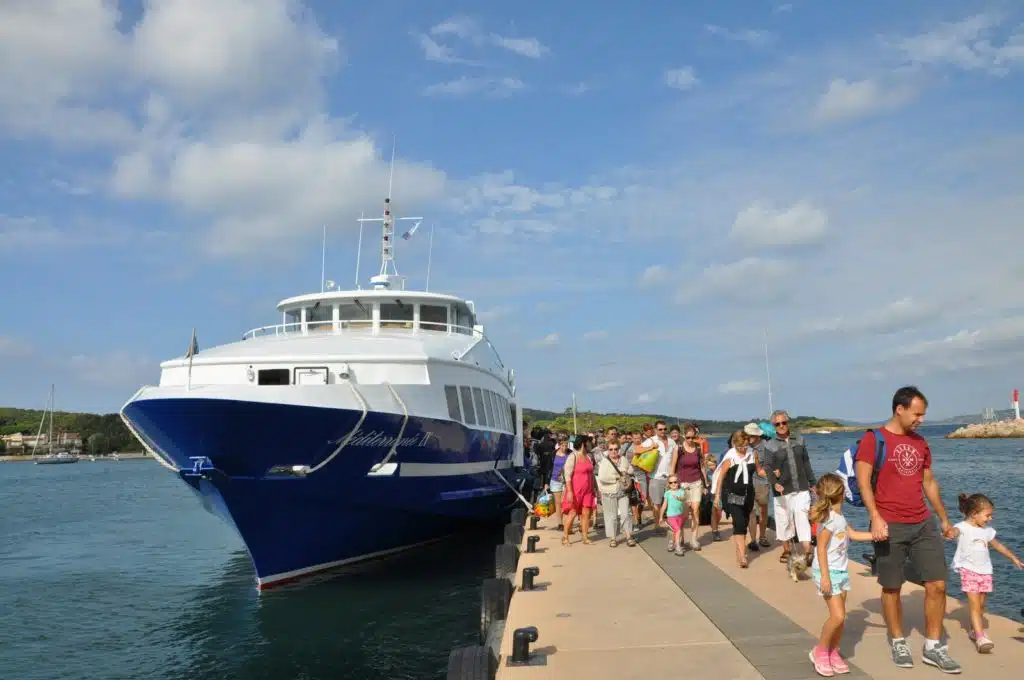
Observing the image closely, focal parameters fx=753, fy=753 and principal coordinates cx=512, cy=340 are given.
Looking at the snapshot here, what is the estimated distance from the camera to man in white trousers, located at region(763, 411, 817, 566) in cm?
865

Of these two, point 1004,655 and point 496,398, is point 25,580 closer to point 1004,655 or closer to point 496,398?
point 496,398

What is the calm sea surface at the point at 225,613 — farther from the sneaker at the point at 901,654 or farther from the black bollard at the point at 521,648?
the sneaker at the point at 901,654

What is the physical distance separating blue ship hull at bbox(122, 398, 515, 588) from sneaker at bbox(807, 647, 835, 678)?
7.50 metres

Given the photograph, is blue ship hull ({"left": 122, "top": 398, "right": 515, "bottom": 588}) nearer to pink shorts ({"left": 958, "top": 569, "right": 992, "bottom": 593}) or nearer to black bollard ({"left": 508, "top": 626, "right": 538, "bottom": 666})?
black bollard ({"left": 508, "top": 626, "right": 538, "bottom": 666})

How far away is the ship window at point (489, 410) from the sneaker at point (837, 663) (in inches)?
406

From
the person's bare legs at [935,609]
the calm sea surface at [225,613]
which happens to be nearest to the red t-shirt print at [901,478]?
the person's bare legs at [935,609]

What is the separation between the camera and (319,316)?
1744cm

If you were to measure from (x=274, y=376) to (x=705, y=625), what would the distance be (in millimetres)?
8066

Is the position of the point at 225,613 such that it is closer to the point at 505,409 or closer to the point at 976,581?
the point at 505,409

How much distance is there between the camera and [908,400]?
17.9 ft

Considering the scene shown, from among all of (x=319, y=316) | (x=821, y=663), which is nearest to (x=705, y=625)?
(x=821, y=663)

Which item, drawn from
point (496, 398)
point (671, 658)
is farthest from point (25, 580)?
point (671, 658)

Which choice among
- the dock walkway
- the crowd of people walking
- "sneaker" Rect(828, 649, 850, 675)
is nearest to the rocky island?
the crowd of people walking

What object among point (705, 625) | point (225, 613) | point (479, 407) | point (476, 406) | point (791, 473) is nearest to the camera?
point (705, 625)
